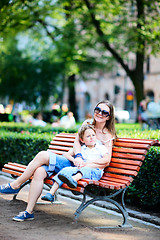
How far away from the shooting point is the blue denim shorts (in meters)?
5.26

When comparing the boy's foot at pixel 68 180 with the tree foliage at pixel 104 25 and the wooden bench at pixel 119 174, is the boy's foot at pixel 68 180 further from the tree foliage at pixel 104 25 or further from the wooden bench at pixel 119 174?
the tree foliage at pixel 104 25

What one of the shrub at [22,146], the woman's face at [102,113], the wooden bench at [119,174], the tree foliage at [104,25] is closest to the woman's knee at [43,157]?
the wooden bench at [119,174]

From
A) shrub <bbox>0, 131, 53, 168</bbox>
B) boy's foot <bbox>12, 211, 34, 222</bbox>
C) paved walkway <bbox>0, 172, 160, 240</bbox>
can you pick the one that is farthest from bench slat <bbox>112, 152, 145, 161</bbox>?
shrub <bbox>0, 131, 53, 168</bbox>

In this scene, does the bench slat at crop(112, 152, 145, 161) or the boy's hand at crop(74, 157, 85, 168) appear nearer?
the bench slat at crop(112, 152, 145, 161)

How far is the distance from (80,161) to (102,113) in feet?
2.36

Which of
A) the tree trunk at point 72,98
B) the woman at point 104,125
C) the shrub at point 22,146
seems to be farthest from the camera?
the tree trunk at point 72,98

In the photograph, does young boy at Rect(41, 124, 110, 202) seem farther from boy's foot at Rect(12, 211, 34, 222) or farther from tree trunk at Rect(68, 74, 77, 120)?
tree trunk at Rect(68, 74, 77, 120)

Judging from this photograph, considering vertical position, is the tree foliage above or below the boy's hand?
above

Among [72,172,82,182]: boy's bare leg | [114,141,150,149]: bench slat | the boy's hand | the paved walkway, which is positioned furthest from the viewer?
the boy's hand

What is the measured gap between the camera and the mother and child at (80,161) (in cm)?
494

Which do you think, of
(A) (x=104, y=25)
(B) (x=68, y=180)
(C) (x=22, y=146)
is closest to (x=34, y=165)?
(B) (x=68, y=180)

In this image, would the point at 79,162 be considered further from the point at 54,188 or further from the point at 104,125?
the point at 104,125

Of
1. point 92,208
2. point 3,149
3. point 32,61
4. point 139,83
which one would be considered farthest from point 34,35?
point 92,208

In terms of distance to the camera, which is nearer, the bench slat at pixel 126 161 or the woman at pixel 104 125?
the bench slat at pixel 126 161
